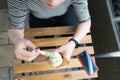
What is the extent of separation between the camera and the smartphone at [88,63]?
3.95 feet

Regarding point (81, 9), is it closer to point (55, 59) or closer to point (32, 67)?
point (55, 59)

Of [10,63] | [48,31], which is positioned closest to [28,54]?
[48,31]

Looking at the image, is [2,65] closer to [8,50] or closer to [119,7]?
[8,50]

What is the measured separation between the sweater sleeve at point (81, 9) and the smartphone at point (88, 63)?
6.6 inches

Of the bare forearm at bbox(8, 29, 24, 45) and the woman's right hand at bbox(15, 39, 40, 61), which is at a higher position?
the bare forearm at bbox(8, 29, 24, 45)

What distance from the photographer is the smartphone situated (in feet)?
3.95

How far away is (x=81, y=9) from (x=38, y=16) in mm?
221

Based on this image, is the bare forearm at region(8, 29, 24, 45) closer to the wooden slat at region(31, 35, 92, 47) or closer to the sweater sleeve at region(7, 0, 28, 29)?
the sweater sleeve at region(7, 0, 28, 29)

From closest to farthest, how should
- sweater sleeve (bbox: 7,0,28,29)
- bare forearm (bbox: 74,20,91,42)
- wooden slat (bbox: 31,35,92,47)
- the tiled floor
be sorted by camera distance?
sweater sleeve (bbox: 7,0,28,29) < bare forearm (bbox: 74,20,91,42) < wooden slat (bbox: 31,35,92,47) < the tiled floor

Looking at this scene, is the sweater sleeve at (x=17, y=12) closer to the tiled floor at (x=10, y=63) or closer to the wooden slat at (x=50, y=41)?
the wooden slat at (x=50, y=41)

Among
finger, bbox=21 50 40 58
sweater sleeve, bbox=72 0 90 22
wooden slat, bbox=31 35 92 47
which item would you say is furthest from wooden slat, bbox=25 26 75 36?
finger, bbox=21 50 40 58

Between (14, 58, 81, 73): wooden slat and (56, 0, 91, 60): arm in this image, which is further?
(14, 58, 81, 73): wooden slat

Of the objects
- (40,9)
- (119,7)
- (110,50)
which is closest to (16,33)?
(40,9)

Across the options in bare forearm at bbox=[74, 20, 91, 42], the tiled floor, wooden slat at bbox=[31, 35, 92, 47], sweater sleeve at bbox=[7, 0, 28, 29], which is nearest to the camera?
sweater sleeve at bbox=[7, 0, 28, 29]
